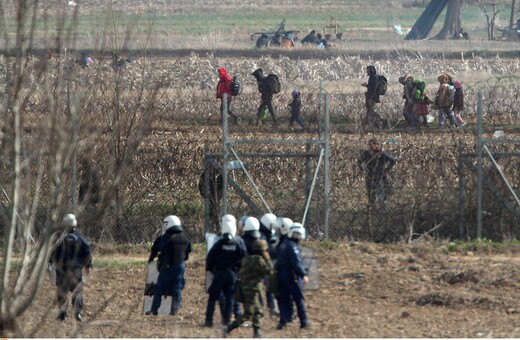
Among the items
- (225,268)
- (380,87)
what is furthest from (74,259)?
(380,87)

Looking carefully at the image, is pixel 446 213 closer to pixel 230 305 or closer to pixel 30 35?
pixel 230 305

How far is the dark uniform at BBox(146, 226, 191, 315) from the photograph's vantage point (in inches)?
578

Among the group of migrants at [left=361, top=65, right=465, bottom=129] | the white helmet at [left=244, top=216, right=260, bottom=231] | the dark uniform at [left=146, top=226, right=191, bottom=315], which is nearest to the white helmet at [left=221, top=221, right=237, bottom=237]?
the white helmet at [left=244, top=216, right=260, bottom=231]

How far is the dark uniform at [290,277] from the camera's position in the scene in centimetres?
1379

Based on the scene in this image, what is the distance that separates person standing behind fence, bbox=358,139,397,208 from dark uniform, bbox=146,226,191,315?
4530 mm

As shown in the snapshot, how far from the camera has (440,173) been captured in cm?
1892

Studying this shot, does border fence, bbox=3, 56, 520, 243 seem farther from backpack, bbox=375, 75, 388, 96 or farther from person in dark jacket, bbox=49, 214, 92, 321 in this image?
backpack, bbox=375, 75, 388, 96

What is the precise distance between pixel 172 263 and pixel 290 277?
1.51 meters

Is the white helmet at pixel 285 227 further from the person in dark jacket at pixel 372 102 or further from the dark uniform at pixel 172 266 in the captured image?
the person in dark jacket at pixel 372 102

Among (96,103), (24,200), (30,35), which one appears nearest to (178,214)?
(96,103)

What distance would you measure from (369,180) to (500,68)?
24.8 metres

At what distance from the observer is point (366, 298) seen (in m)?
15.7

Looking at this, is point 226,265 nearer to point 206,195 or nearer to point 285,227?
point 285,227

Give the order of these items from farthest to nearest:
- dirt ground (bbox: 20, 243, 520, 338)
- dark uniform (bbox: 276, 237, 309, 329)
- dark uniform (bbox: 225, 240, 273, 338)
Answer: dirt ground (bbox: 20, 243, 520, 338)
dark uniform (bbox: 276, 237, 309, 329)
dark uniform (bbox: 225, 240, 273, 338)
